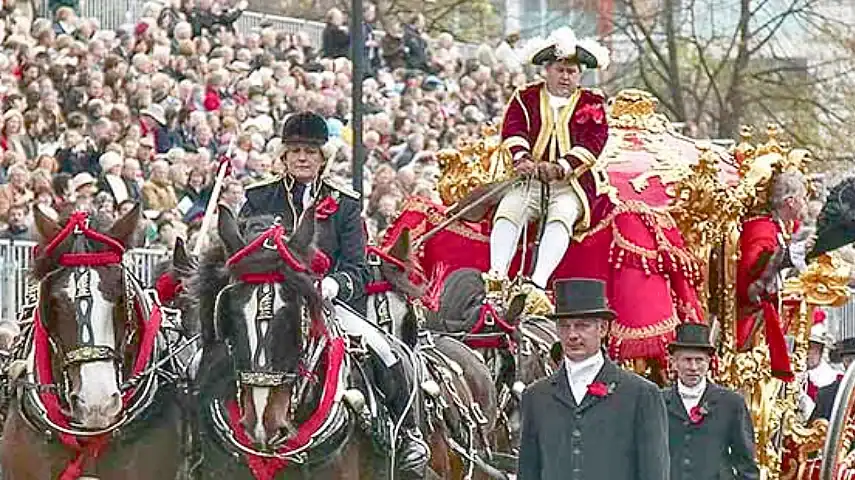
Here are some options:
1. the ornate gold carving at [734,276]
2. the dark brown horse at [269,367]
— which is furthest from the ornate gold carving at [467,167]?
the dark brown horse at [269,367]

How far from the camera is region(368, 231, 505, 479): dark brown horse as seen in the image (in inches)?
511

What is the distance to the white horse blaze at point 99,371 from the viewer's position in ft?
37.5

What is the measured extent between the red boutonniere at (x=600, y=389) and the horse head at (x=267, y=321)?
1.36 metres

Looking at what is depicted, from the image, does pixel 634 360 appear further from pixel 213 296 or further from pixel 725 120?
pixel 725 120

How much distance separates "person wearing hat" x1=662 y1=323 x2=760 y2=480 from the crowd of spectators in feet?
13.9

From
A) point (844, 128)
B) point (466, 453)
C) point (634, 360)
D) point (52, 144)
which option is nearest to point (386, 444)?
point (466, 453)

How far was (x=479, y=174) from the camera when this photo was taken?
53.2ft

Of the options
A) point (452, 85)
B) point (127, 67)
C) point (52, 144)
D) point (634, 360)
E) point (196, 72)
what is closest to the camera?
point (634, 360)

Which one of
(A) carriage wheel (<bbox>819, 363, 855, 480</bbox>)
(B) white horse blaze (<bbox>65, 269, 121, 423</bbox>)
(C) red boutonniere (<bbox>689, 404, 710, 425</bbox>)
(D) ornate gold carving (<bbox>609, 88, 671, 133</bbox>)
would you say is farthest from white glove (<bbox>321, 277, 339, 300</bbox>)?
(D) ornate gold carving (<bbox>609, 88, 671, 133</bbox>)

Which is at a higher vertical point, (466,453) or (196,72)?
(196,72)

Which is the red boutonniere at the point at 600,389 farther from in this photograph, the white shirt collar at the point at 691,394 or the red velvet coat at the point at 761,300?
the red velvet coat at the point at 761,300

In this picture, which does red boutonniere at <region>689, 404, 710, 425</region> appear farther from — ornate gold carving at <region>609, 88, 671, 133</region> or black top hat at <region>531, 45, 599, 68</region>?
ornate gold carving at <region>609, 88, 671, 133</region>

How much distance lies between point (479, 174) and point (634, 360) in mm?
1647

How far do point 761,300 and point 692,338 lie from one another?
2487 millimetres
